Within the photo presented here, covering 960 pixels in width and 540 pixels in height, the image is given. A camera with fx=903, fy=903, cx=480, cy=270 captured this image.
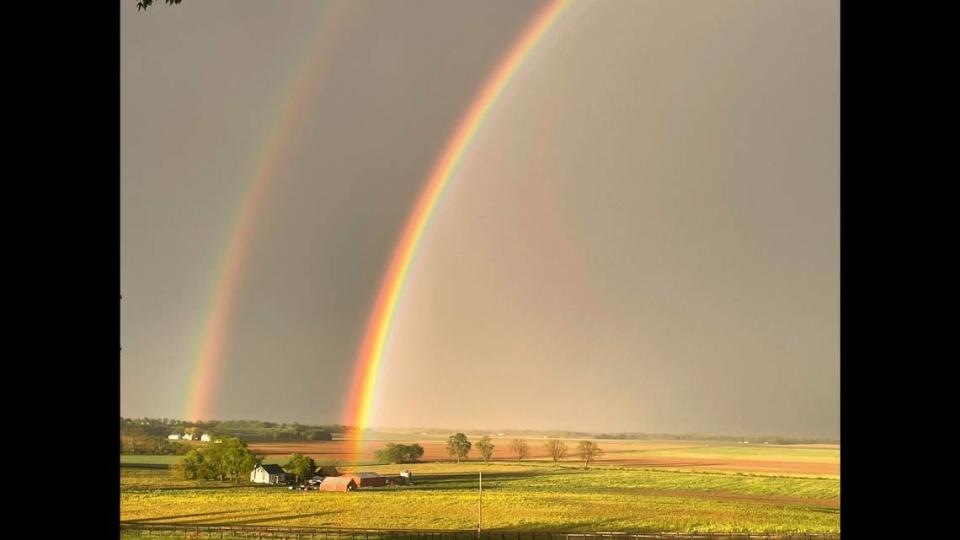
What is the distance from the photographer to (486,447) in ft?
164

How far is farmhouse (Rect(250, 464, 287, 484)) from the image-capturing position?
37.4 metres

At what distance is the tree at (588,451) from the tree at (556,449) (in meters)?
0.97

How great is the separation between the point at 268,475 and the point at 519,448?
1748 cm

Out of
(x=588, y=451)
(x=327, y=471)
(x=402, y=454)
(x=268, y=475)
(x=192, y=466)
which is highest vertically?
(x=192, y=466)

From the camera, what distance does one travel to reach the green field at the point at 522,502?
90.6 ft

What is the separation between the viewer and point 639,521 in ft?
95.5

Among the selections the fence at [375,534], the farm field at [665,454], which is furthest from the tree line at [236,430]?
the fence at [375,534]

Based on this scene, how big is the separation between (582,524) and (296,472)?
51.2 ft

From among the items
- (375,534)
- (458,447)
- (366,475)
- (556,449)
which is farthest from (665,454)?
(375,534)

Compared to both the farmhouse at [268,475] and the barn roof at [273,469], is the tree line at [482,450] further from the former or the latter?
the farmhouse at [268,475]

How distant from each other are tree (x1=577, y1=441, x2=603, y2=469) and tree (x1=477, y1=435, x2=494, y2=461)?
527cm

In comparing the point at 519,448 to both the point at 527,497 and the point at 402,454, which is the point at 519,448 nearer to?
the point at 402,454
